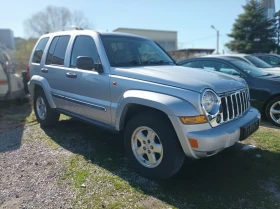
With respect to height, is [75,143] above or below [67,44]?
below

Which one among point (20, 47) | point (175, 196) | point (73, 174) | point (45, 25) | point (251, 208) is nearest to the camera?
point (251, 208)

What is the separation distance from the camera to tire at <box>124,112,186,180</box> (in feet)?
9.95

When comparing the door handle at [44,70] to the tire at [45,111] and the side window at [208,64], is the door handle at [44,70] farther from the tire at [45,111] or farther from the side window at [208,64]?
the side window at [208,64]

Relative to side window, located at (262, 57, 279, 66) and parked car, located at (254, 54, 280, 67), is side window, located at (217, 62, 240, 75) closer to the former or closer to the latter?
parked car, located at (254, 54, 280, 67)

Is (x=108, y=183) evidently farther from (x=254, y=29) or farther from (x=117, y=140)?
(x=254, y=29)

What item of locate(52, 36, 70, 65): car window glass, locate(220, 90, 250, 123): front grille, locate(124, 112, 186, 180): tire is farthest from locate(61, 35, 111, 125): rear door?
locate(220, 90, 250, 123): front grille

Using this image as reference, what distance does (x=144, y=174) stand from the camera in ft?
11.1

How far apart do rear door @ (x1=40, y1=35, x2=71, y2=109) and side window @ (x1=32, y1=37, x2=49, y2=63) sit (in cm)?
30

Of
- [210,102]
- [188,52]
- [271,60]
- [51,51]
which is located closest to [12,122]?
[51,51]

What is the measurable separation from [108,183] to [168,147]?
90cm

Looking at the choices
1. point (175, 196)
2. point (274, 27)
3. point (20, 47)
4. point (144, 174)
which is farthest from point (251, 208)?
point (20, 47)

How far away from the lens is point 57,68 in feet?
15.4

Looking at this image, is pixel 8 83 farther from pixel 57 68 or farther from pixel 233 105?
pixel 233 105

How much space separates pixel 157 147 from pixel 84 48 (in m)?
2.07
